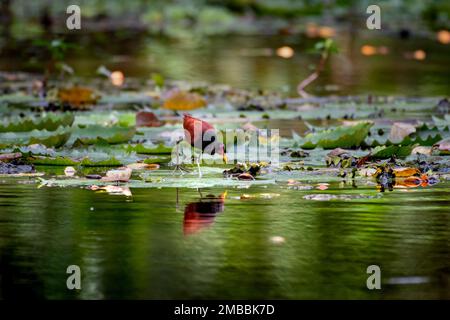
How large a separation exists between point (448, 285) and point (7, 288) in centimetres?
132

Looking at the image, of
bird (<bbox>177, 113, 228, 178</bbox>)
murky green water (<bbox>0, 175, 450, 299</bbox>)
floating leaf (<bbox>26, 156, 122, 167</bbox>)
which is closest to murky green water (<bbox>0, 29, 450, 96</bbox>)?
floating leaf (<bbox>26, 156, 122, 167</bbox>)

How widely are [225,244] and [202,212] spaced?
A: 699 mm

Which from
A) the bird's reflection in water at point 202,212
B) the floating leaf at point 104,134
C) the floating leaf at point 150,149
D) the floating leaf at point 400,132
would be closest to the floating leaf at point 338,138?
the floating leaf at point 400,132

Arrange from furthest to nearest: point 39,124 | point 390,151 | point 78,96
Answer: point 78,96 → point 39,124 → point 390,151

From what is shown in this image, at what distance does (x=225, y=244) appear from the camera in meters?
4.96

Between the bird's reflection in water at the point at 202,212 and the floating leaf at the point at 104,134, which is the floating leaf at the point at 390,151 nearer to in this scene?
the bird's reflection in water at the point at 202,212

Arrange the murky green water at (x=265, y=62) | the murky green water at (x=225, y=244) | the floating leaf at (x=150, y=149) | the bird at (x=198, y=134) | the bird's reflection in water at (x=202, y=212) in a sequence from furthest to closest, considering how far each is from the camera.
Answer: the murky green water at (x=265, y=62) < the floating leaf at (x=150, y=149) < the bird at (x=198, y=134) < the bird's reflection in water at (x=202, y=212) < the murky green water at (x=225, y=244)

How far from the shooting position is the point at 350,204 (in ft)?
19.0

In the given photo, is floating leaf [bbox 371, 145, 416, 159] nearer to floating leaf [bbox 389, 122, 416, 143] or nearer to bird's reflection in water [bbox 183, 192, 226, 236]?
floating leaf [bbox 389, 122, 416, 143]

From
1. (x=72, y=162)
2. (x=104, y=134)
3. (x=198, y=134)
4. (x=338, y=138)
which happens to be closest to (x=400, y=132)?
(x=338, y=138)

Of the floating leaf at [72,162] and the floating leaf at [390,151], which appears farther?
the floating leaf at [390,151]

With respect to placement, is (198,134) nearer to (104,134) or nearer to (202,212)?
(202,212)

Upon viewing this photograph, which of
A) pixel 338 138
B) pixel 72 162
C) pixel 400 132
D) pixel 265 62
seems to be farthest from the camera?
pixel 265 62

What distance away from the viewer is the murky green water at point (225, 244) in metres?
4.29
